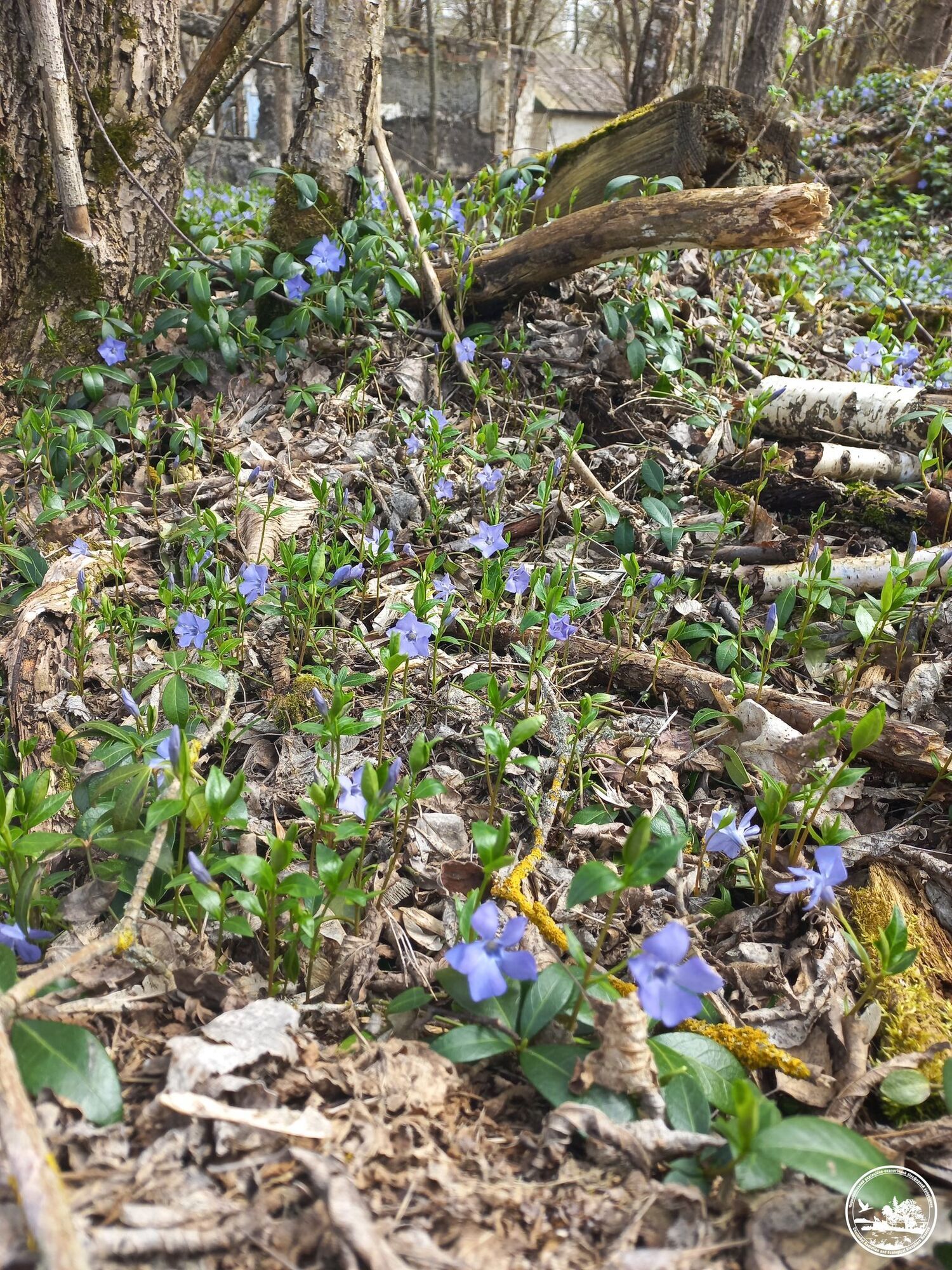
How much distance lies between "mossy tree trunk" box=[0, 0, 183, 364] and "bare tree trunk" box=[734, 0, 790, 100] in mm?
6457

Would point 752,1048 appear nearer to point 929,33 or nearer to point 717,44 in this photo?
point 717,44

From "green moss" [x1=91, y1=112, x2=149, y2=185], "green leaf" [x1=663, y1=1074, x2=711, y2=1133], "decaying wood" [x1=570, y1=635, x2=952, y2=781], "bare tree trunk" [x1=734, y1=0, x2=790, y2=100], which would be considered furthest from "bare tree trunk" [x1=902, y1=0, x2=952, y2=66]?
"green leaf" [x1=663, y1=1074, x2=711, y2=1133]

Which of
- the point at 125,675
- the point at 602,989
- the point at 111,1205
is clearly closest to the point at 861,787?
the point at 602,989

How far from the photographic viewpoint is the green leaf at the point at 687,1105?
1294 millimetres

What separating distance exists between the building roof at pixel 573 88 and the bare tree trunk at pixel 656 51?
12.8 meters

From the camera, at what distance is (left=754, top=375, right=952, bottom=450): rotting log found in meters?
3.38

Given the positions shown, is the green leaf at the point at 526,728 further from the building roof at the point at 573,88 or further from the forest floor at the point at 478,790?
the building roof at the point at 573,88

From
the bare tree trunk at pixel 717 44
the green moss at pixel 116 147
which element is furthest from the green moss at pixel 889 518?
the bare tree trunk at pixel 717 44

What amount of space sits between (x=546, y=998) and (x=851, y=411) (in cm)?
287

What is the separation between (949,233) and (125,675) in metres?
8.56

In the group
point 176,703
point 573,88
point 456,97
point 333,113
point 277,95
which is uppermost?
point 573,88

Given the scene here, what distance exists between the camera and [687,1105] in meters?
1.32

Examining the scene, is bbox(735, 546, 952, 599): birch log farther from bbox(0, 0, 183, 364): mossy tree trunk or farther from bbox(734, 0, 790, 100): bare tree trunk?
bbox(734, 0, 790, 100): bare tree trunk

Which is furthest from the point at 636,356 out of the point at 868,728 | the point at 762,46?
the point at 762,46
